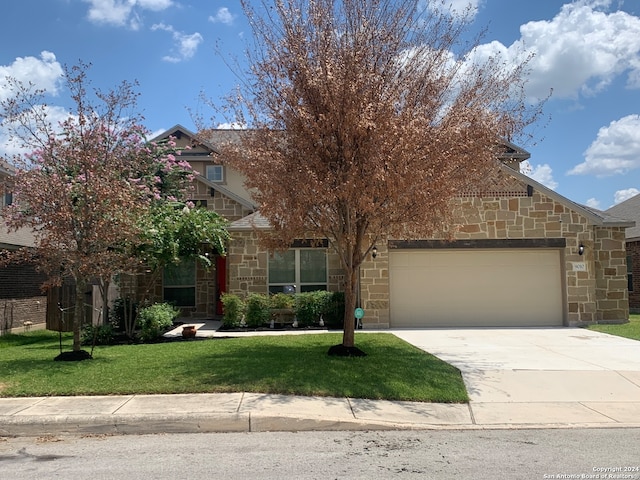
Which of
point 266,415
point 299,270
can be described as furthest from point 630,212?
point 266,415

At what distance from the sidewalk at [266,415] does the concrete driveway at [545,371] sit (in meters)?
0.04

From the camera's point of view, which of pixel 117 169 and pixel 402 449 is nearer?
pixel 402 449

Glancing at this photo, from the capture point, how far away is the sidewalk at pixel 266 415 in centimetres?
666

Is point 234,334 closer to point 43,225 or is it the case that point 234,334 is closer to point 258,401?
point 43,225

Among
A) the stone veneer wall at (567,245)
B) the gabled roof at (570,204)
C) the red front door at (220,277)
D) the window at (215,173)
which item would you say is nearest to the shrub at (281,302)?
the stone veneer wall at (567,245)

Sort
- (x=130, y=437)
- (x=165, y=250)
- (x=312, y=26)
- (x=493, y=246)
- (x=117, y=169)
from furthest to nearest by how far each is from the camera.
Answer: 1. (x=493, y=246)
2. (x=165, y=250)
3. (x=117, y=169)
4. (x=312, y=26)
5. (x=130, y=437)

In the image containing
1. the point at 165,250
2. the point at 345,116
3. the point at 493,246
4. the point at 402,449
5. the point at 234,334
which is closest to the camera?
the point at 402,449

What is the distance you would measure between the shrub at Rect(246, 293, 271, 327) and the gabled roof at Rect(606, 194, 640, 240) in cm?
1513

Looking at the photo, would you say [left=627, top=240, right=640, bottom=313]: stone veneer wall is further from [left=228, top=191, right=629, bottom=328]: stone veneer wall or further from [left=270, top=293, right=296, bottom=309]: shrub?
[left=270, top=293, right=296, bottom=309]: shrub

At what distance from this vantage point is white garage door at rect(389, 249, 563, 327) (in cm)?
1641

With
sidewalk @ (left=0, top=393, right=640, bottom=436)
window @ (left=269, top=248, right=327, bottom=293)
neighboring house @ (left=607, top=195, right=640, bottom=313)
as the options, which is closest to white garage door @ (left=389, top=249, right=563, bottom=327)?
window @ (left=269, top=248, right=327, bottom=293)

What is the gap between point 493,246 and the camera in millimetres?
16344

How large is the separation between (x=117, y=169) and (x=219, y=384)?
4771 millimetres

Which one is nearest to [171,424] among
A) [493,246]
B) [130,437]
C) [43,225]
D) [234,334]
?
[130,437]
